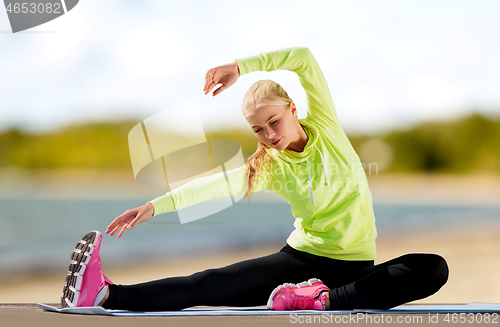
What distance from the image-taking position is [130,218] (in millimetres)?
1645

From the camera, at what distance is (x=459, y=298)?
6.23 meters

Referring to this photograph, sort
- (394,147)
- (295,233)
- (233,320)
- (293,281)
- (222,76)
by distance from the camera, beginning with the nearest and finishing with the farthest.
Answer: (233,320) → (222,76) → (293,281) → (295,233) → (394,147)

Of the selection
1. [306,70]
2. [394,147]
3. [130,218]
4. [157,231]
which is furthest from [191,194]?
[394,147]

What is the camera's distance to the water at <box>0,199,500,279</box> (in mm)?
10391

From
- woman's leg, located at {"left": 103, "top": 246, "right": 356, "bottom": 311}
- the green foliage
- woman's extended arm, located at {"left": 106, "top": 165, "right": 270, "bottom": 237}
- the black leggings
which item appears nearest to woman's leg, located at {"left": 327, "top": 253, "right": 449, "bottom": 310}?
the black leggings

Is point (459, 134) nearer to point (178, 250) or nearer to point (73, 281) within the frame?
point (178, 250)

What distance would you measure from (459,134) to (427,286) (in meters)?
32.7

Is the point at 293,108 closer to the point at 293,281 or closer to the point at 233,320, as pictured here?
the point at 293,281

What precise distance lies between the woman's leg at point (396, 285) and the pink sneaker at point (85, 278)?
95cm

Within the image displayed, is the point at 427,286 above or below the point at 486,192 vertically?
above

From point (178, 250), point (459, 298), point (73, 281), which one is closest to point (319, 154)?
point (73, 281)

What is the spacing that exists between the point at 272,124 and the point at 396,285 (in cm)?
81

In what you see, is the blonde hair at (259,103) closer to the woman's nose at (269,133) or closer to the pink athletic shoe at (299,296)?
the woman's nose at (269,133)

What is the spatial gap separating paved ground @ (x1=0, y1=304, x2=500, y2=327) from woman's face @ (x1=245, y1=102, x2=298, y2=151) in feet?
2.31
